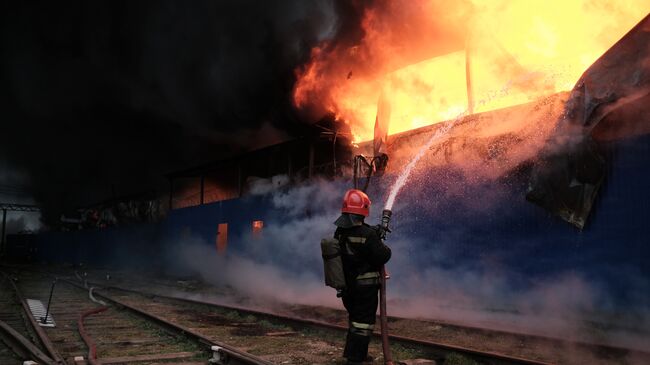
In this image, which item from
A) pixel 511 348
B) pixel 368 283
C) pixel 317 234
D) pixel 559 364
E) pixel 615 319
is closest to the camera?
pixel 368 283

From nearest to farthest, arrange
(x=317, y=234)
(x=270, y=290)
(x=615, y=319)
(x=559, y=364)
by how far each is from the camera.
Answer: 1. (x=559, y=364)
2. (x=615, y=319)
3. (x=317, y=234)
4. (x=270, y=290)

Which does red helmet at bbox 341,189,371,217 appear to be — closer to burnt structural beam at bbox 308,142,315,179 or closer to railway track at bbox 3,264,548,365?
railway track at bbox 3,264,548,365

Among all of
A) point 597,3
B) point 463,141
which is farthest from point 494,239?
point 597,3

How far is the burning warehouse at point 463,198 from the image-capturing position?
6598 mm

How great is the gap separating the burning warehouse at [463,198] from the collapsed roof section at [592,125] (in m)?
0.03

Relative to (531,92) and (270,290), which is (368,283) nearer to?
(531,92)

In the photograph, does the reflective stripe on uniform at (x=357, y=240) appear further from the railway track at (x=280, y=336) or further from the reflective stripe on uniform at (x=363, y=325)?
the railway track at (x=280, y=336)

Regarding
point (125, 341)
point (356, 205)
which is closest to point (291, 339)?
point (125, 341)

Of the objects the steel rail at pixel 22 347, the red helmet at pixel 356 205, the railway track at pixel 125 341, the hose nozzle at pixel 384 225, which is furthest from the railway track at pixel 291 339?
the red helmet at pixel 356 205

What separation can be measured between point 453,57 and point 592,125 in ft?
20.6

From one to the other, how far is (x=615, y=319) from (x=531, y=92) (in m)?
4.68

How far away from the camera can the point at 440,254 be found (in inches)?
417

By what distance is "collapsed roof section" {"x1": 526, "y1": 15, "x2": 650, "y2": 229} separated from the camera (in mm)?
6379

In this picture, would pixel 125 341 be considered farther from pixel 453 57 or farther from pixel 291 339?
pixel 453 57
